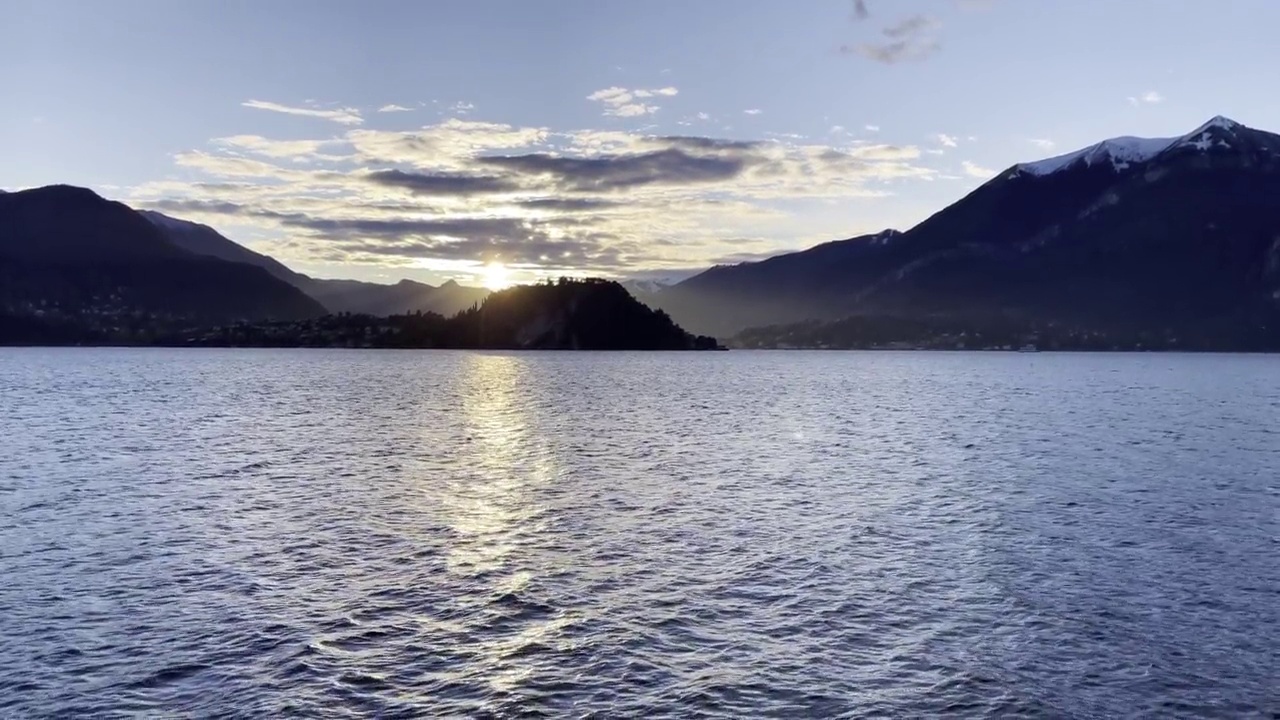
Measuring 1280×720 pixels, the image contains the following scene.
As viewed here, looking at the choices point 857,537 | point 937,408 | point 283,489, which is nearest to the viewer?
point 857,537

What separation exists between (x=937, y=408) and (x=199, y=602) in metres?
141

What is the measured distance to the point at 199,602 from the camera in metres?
37.4

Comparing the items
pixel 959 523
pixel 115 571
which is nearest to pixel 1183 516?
pixel 959 523

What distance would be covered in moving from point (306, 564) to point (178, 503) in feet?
70.3

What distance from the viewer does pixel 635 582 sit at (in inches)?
1634

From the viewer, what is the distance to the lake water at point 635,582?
95.0ft

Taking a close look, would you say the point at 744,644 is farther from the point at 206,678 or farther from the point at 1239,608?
the point at 1239,608

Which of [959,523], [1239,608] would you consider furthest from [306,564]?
[1239,608]

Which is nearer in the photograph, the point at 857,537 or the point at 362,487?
the point at 857,537

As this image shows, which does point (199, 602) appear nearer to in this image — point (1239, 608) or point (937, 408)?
point (1239, 608)

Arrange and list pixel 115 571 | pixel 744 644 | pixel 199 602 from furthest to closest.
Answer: pixel 115 571 < pixel 199 602 < pixel 744 644

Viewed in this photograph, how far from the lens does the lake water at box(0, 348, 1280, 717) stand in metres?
29.0

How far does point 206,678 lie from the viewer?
29.3 metres

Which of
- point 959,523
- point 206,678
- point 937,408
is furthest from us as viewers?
point 937,408
